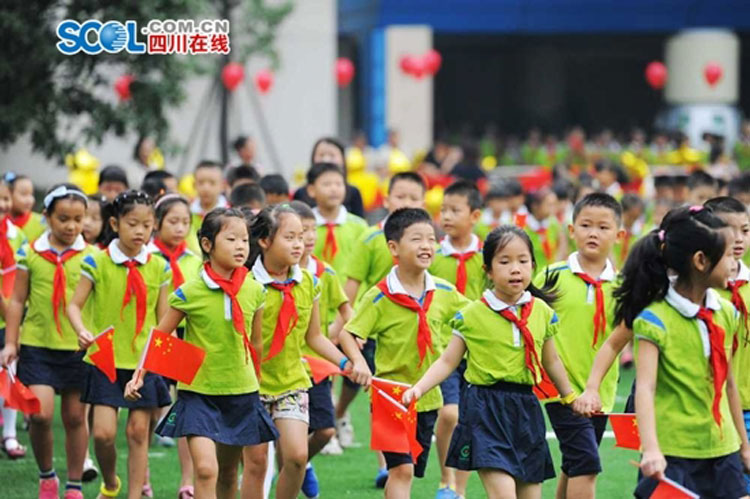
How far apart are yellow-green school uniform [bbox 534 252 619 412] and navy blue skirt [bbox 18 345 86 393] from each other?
8.68 ft

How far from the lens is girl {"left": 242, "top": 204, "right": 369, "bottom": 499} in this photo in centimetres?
705

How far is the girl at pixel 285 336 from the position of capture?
705 centimetres

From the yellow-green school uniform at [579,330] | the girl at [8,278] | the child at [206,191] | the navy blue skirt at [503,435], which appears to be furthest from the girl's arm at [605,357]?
the child at [206,191]

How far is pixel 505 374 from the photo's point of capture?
6410 millimetres

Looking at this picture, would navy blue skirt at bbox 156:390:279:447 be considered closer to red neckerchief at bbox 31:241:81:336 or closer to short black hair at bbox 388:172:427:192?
red neckerchief at bbox 31:241:81:336

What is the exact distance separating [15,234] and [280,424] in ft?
10.6

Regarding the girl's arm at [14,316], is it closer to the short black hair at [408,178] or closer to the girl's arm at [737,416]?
the short black hair at [408,178]

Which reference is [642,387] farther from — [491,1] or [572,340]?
[491,1]

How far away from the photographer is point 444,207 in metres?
8.49

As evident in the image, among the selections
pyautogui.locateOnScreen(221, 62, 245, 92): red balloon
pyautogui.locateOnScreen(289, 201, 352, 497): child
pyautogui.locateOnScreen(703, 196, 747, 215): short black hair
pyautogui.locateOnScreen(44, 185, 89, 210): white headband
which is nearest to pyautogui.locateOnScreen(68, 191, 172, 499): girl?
pyautogui.locateOnScreen(44, 185, 89, 210): white headband

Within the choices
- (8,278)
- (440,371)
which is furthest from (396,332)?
(8,278)

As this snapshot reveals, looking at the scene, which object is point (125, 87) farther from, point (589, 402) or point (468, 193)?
point (589, 402)

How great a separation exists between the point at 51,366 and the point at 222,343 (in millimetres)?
1817

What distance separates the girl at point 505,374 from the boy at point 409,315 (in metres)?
0.67
